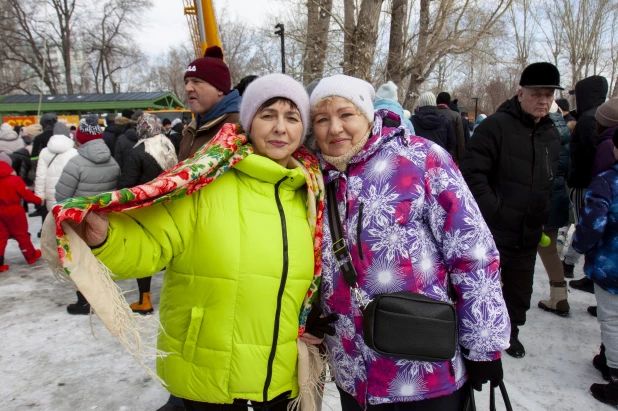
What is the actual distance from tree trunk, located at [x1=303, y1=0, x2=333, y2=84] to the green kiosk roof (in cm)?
2322

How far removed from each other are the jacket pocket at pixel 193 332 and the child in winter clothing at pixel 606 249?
8.77 feet

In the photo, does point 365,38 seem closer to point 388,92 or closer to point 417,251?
point 388,92

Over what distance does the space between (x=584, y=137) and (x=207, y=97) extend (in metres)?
3.80

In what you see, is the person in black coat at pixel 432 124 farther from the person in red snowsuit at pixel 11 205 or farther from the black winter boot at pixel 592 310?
the person in red snowsuit at pixel 11 205

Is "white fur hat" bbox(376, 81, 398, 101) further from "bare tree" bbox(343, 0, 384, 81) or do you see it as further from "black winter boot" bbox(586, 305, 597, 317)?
"bare tree" bbox(343, 0, 384, 81)

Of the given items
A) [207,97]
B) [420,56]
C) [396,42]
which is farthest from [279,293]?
[420,56]

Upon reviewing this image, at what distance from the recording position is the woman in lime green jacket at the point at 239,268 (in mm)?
1517

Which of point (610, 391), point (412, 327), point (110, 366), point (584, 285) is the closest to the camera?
point (412, 327)

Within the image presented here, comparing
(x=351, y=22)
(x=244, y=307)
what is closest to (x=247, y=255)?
(x=244, y=307)

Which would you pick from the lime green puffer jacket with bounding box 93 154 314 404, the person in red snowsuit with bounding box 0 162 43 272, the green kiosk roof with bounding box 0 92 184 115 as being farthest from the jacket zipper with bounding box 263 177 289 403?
the green kiosk roof with bounding box 0 92 184 115

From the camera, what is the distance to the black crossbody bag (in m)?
1.49

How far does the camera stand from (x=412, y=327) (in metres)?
1.50

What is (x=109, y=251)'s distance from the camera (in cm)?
133

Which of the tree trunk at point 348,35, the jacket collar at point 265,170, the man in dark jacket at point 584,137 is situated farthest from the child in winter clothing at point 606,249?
the tree trunk at point 348,35
